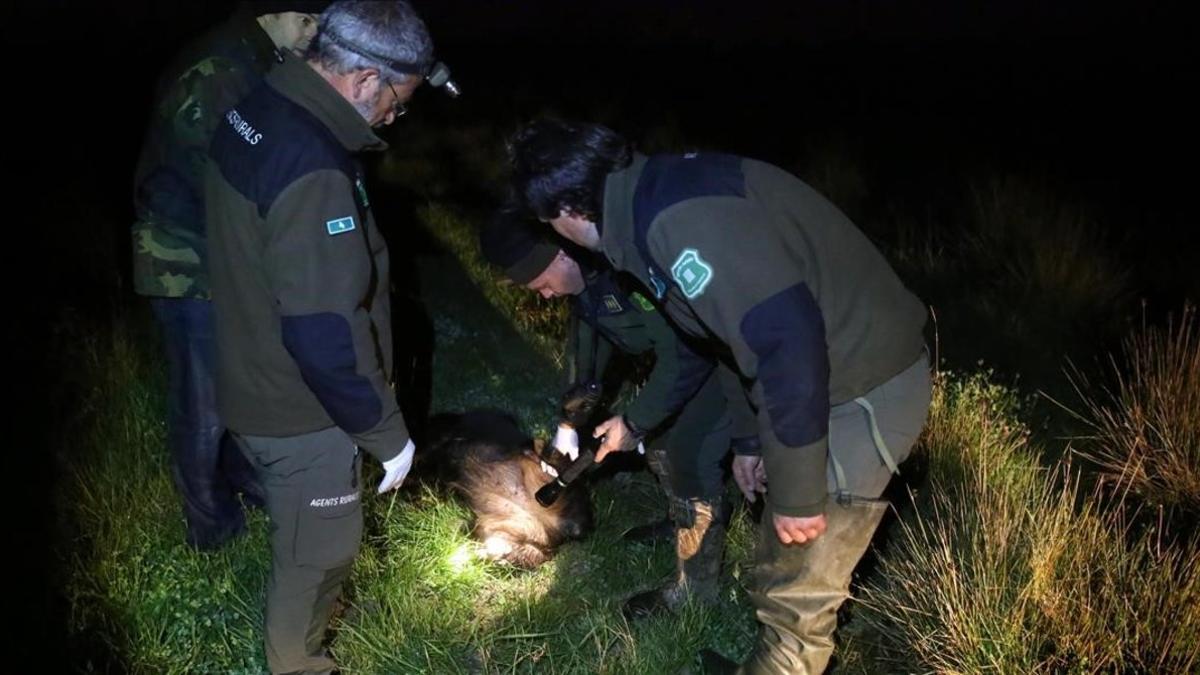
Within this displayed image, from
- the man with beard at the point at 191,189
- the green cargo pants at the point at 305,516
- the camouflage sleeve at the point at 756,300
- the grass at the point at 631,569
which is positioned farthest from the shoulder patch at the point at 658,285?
the man with beard at the point at 191,189

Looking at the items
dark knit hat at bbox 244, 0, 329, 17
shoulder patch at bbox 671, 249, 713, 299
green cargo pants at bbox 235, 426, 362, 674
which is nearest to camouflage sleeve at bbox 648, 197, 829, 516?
shoulder patch at bbox 671, 249, 713, 299

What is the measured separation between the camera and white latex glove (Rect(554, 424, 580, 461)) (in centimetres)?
385

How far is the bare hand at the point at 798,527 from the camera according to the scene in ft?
8.40

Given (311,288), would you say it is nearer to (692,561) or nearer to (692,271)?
(692,271)

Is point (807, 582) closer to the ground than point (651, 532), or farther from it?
farther from it

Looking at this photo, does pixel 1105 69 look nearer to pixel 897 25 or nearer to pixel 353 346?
pixel 897 25

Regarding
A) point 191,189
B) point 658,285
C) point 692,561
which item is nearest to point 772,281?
point 658,285

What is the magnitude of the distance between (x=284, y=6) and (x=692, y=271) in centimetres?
200

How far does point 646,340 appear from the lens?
140 inches

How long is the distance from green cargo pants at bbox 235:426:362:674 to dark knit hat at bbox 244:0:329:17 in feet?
4.95

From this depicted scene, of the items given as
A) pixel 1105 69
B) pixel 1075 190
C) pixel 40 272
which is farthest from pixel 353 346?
pixel 1105 69

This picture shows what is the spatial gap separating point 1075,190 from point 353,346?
816cm

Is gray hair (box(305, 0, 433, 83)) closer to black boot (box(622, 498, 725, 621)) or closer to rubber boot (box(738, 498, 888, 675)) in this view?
rubber boot (box(738, 498, 888, 675))

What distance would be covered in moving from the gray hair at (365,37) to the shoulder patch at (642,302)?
3.45 ft
